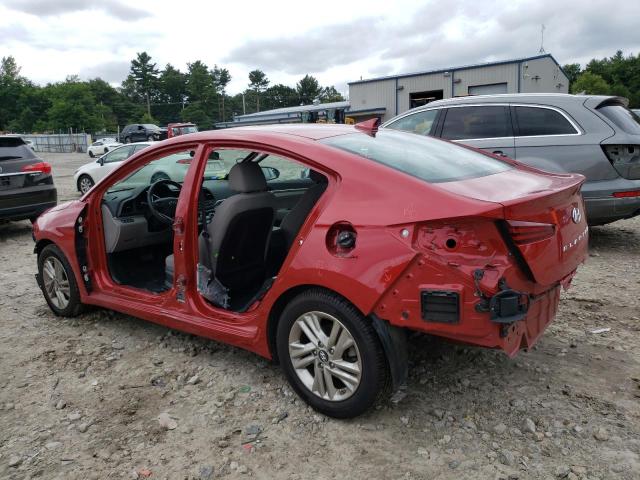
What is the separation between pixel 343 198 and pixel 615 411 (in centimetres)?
182

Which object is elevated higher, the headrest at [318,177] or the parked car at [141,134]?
the parked car at [141,134]

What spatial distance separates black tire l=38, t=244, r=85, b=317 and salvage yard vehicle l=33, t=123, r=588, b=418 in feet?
0.96

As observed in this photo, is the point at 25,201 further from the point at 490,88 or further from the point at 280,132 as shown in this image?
the point at 490,88

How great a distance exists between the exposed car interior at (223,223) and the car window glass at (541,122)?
A: 3194 mm

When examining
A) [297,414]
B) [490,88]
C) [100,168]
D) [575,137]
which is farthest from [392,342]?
[490,88]

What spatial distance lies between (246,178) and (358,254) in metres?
1.19

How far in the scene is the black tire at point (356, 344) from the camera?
8.30 ft

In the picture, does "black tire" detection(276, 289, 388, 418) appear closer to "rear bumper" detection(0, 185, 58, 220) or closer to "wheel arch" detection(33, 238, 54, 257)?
"wheel arch" detection(33, 238, 54, 257)

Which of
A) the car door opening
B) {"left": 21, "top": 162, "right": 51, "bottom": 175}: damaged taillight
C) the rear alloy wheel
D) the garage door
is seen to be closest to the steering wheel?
the car door opening

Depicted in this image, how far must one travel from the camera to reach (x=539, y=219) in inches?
96.1

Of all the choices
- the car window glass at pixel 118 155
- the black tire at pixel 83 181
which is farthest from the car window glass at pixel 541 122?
the black tire at pixel 83 181

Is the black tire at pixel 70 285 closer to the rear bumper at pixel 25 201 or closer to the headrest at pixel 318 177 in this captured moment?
the headrest at pixel 318 177

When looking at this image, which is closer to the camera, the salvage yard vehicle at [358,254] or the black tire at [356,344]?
the salvage yard vehicle at [358,254]

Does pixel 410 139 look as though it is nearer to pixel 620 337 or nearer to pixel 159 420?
pixel 620 337
